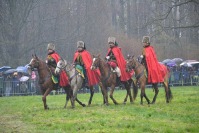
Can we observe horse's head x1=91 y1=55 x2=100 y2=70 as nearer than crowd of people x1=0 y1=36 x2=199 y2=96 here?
Yes

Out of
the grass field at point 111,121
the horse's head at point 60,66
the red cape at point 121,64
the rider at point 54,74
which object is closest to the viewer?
the grass field at point 111,121

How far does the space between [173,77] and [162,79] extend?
19.5m

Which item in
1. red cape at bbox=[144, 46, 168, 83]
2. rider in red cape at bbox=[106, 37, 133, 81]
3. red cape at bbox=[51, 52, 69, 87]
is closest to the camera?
red cape at bbox=[51, 52, 69, 87]

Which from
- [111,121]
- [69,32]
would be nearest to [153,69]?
[111,121]

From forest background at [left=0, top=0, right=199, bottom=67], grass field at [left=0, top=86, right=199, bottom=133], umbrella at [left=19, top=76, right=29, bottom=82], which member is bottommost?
grass field at [left=0, top=86, right=199, bottom=133]

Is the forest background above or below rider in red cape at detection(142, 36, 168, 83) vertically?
above

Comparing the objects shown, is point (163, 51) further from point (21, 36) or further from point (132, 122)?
point (132, 122)

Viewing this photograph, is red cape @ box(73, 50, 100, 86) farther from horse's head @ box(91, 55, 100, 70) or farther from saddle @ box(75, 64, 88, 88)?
horse's head @ box(91, 55, 100, 70)

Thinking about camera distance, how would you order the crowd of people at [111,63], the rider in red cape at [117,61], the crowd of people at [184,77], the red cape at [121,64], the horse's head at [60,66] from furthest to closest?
the crowd of people at [184,77] → the red cape at [121,64] → the rider in red cape at [117,61] → the crowd of people at [111,63] → the horse's head at [60,66]

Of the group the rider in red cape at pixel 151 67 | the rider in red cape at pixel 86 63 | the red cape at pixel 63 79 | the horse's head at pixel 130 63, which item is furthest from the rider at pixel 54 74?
the rider in red cape at pixel 151 67

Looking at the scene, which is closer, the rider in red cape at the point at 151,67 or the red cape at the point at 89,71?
the rider in red cape at the point at 151,67

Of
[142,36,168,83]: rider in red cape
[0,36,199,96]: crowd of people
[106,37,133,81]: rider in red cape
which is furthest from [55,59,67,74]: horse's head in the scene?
[142,36,168,83]: rider in red cape

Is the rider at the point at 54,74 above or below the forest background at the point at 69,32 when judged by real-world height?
below

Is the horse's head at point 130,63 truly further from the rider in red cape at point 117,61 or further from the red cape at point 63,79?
the red cape at point 63,79
